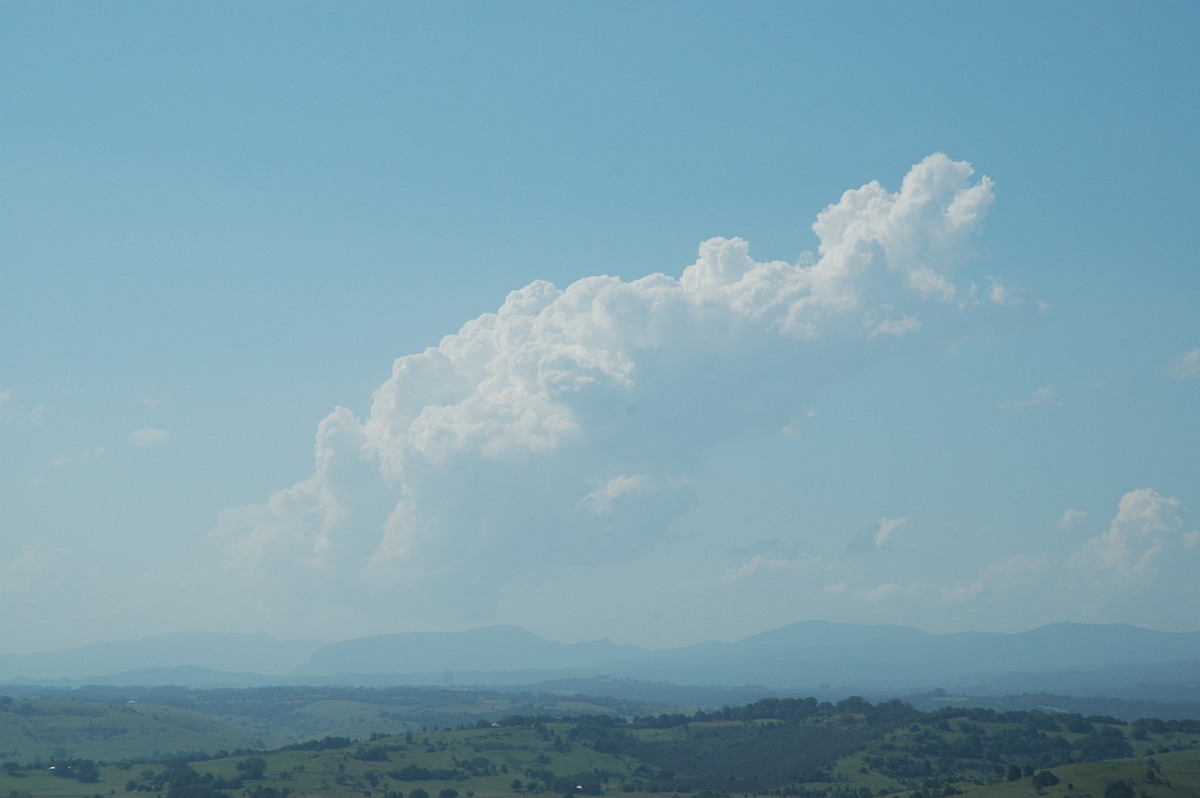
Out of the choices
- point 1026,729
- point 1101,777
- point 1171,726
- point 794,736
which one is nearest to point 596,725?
point 794,736

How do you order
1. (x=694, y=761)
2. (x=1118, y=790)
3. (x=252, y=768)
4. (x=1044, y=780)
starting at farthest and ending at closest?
(x=694, y=761) → (x=252, y=768) → (x=1044, y=780) → (x=1118, y=790)

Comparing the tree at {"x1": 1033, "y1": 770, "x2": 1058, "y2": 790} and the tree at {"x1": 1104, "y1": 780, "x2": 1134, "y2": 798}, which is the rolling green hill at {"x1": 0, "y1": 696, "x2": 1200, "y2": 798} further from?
the tree at {"x1": 1104, "y1": 780, "x2": 1134, "y2": 798}

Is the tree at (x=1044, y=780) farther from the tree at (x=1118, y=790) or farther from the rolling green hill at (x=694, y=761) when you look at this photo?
the tree at (x=1118, y=790)

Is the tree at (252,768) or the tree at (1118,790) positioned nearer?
the tree at (1118,790)

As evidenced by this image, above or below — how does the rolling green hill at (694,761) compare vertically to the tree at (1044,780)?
below

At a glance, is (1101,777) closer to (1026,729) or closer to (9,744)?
(1026,729)

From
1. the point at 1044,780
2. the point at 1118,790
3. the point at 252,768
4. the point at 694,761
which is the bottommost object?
the point at 694,761

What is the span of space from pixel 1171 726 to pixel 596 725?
91.4 metres

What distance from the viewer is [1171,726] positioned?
163 metres

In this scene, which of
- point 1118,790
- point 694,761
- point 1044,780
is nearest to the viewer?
point 1118,790

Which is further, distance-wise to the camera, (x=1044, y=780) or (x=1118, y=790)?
(x=1044, y=780)

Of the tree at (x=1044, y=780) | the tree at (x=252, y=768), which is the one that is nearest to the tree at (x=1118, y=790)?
the tree at (x=1044, y=780)

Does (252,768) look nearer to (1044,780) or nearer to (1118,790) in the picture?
(1044,780)

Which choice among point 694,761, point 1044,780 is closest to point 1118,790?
point 1044,780
